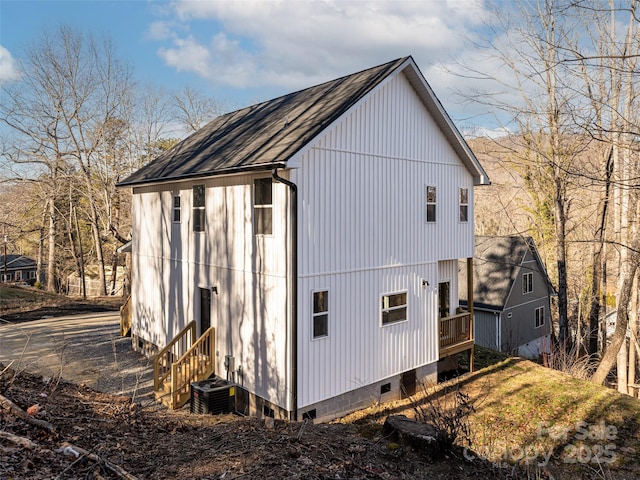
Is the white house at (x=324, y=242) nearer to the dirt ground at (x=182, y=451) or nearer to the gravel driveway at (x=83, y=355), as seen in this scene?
the gravel driveway at (x=83, y=355)

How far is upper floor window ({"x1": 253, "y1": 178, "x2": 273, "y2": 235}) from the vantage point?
32.0 ft

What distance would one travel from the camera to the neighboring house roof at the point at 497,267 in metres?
22.6

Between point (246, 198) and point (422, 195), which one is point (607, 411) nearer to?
point (422, 195)


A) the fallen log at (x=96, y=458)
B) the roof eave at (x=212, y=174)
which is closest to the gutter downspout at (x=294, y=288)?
the roof eave at (x=212, y=174)

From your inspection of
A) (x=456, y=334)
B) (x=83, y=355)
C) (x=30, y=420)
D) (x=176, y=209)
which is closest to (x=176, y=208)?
(x=176, y=209)

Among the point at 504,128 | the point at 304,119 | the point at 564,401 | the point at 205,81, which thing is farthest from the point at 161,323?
the point at 205,81

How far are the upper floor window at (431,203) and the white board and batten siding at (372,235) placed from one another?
175mm

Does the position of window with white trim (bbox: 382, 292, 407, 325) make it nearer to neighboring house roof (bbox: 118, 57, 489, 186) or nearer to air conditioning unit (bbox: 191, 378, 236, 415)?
air conditioning unit (bbox: 191, 378, 236, 415)

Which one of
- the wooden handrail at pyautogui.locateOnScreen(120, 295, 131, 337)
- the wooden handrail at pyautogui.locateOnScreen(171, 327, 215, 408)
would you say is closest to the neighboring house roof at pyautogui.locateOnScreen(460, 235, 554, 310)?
the wooden handrail at pyautogui.locateOnScreen(171, 327, 215, 408)

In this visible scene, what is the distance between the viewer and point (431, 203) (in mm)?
12758

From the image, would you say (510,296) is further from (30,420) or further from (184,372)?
(30,420)

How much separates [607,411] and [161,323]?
42.1ft

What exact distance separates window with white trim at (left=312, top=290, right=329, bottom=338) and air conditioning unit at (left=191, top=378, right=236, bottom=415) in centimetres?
241

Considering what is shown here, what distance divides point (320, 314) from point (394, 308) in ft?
8.75
